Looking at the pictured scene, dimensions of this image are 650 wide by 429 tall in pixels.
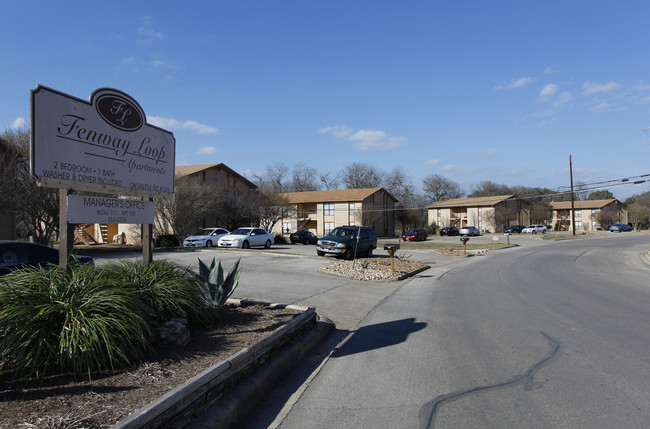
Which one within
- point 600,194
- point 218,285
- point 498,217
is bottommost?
point 218,285

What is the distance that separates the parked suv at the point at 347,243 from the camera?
855 inches

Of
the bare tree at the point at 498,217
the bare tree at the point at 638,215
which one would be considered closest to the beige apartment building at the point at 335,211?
the bare tree at the point at 498,217

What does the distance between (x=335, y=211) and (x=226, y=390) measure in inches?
2311

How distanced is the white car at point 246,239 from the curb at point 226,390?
24.4 meters

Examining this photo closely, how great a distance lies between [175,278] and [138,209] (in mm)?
1318

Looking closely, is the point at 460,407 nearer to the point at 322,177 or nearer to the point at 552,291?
the point at 552,291

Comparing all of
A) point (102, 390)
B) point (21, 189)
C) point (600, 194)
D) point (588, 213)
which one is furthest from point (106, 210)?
point (600, 194)

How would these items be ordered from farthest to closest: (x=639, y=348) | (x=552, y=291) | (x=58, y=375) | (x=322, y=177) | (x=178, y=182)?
1. (x=322, y=177)
2. (x=178, y=182)
3. (x=552, y=291)
4. (x=639, y=348)
5. (x=58, y=375)

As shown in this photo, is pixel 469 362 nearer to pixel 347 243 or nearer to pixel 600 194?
pixel 347 243

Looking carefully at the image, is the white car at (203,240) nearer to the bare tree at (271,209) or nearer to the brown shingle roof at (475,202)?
the bare tree at (271,209)

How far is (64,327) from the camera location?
415 cm

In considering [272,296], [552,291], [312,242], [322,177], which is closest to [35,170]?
[272,296]

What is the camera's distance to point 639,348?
621 cm

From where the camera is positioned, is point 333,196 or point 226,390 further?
point 333,196
